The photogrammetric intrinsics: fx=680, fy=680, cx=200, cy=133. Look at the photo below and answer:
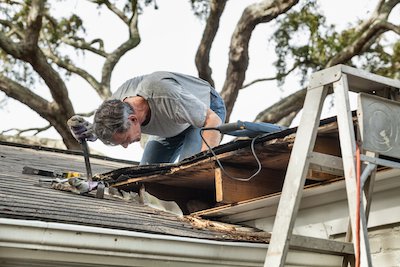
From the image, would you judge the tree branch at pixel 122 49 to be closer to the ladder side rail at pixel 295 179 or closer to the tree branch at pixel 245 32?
the tree branch at pixel 245 32

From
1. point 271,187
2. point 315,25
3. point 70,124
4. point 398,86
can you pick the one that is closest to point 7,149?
point 70,124

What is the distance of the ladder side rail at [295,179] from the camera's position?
2879 mm

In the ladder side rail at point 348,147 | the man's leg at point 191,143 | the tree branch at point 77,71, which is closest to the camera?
the ladder side rail at point 348,147

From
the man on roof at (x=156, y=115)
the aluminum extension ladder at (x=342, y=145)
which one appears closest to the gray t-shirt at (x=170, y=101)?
the man on roof at (x=156, y=115)

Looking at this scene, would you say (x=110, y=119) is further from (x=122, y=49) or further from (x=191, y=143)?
(x=122, y=49)

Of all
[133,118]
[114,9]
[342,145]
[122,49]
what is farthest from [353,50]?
[342,145]

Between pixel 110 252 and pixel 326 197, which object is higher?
pixel 326 197

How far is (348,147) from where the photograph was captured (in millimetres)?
2918

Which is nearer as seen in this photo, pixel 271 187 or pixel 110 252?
pixel 110 252

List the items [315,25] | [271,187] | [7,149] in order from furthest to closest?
[315,25]
[7,149]
[271,187]

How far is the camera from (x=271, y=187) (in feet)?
13.5

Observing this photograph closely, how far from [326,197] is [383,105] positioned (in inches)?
34.9

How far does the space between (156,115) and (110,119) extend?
39cm

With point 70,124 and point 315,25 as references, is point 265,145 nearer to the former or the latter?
point 70,124
